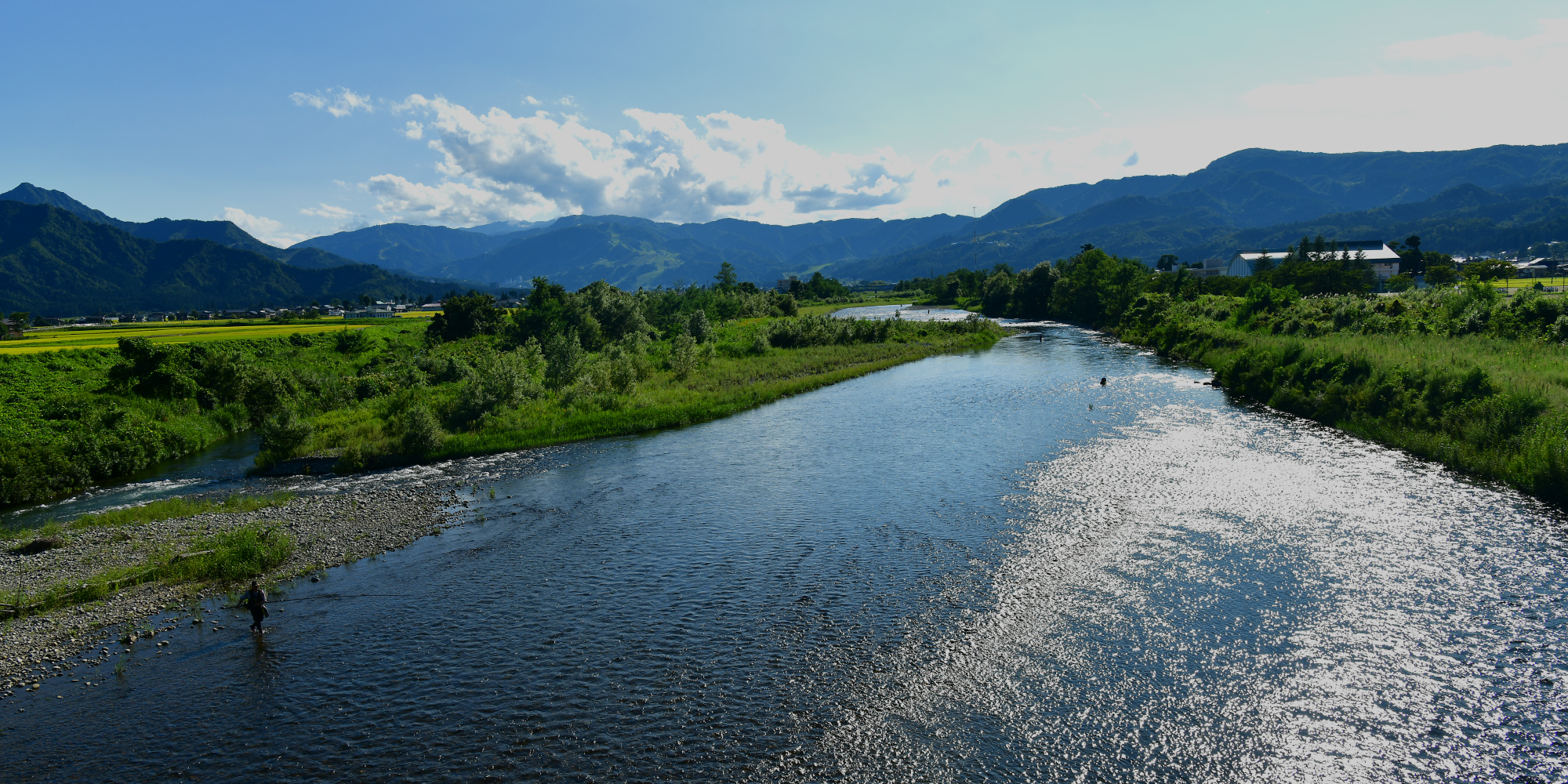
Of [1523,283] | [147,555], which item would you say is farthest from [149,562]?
[1523,283]

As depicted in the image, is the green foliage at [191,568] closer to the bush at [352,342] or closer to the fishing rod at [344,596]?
the fishing rod at [344,596]

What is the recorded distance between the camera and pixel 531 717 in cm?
1791

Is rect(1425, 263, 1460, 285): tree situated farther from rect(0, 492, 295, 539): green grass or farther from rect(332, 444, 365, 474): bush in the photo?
rect(0, 492, 295, 539): green grass

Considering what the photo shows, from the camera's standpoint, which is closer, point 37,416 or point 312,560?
point 312,560

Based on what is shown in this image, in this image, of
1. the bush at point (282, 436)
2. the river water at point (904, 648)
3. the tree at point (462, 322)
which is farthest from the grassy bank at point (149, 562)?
the tree at point (462, 322)

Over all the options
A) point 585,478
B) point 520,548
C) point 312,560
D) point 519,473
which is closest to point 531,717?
point 520,548

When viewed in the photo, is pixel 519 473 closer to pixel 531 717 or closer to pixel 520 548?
pixel 520 548

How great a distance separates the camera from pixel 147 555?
89.8ft

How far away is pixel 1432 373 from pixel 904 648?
38942 mm

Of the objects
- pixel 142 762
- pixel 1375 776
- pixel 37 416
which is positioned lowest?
pixel 1375 776

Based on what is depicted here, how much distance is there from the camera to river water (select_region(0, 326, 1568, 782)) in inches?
639

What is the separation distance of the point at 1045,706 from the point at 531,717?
1287cm

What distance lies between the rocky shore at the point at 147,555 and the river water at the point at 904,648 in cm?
149

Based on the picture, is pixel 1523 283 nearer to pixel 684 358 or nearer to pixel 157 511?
pixel 684 358
